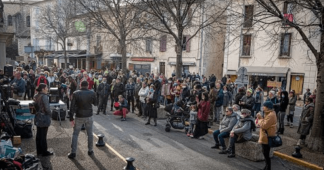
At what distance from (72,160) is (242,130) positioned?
15.0 ft

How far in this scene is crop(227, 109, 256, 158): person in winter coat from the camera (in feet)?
23.1

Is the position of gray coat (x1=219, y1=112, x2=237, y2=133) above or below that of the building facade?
below

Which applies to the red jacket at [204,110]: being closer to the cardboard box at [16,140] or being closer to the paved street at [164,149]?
the paved street at [164,149]

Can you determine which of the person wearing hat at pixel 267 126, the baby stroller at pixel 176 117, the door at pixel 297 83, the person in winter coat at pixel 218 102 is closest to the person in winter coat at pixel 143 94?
the baby stroller at pixel 176 117

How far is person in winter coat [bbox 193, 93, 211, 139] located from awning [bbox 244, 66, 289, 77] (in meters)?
15.8

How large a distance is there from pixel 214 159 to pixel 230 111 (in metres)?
1.53

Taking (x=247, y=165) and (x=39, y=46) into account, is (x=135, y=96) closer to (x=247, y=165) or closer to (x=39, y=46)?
(x=247, y=165)

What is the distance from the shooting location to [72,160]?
20.6 ft

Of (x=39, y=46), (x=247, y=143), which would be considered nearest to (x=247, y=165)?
(x=247, y=143)

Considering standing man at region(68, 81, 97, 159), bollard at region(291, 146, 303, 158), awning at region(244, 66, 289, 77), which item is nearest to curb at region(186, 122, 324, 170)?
bollard at region(291, 146, 303, 158)

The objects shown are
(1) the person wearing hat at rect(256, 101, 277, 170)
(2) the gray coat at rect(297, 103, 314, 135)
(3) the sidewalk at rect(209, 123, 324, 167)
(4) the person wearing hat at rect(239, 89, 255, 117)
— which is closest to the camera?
(1) the person wearing hat at rect(256, 101, 277, 170)

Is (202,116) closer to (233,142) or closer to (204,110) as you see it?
(204,110)

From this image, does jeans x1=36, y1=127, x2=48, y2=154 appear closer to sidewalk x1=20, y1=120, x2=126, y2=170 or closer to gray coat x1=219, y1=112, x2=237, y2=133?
sidewalk x1=20, y1=120, x2=126, y2=170

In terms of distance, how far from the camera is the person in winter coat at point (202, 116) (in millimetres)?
8602
